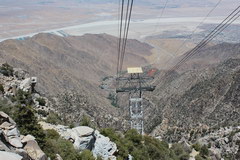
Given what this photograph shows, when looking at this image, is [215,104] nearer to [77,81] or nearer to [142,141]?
[142,141]

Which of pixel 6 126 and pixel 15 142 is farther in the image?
pixel 6 126

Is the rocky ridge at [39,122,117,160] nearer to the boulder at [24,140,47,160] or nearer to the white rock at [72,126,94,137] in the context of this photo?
the white rock at [72,126,94,137]

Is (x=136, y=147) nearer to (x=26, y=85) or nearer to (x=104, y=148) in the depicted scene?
(x=104, y=148)

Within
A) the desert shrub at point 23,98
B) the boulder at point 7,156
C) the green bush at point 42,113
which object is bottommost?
the green bush at point 42,113

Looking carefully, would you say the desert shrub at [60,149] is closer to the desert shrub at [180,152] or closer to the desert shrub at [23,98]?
the desert shrub at [23,98]

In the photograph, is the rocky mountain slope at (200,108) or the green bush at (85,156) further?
the rocky mountain slope at (200,108)

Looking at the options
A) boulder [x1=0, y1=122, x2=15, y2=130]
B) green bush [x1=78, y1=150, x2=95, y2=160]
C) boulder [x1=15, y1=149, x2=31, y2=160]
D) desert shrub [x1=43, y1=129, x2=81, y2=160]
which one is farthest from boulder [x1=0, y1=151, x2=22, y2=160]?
green bush [x1=78, y1=150, x2=95, y2=160]

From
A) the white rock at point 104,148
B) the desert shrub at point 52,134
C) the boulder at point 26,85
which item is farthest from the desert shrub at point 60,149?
the boulder at point 26,85

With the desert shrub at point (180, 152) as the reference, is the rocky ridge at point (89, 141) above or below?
above

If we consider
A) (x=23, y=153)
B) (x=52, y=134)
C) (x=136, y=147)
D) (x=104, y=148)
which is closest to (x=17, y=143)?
(x=23, y=153)

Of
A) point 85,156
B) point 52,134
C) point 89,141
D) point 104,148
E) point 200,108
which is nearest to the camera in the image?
point 85,156

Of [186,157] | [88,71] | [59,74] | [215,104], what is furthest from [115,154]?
[88,71]
